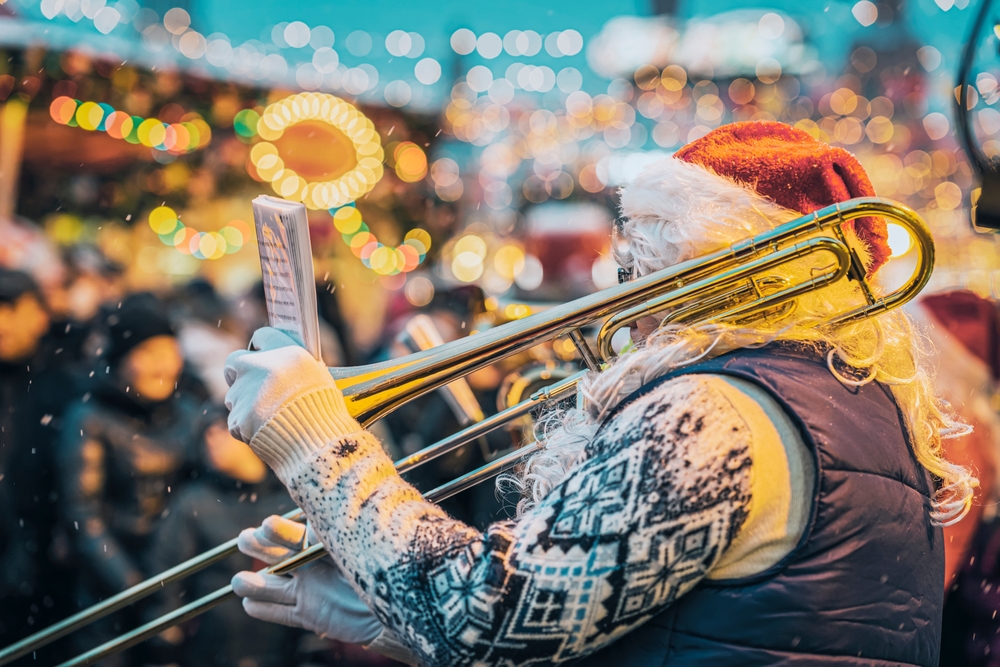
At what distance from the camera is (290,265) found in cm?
143

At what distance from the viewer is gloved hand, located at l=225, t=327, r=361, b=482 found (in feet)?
4.29

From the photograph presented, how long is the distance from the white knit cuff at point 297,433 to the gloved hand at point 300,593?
1.36ft

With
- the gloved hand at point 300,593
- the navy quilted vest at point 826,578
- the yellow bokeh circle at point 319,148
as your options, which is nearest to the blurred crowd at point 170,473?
the gloved hand at point 300,593

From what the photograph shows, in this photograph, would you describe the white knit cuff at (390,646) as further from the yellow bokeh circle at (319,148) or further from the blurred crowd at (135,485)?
the yellow bokeh circle at (319,148)

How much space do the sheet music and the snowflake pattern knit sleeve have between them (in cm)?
41

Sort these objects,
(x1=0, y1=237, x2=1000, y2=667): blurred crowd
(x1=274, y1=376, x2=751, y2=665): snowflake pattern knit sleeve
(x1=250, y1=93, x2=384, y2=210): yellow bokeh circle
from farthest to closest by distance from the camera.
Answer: (x1=250, y1=93, x2=384, y2=210): yellow bokeh circle → (x1=0, y1=237, x2=1000, y2=667): blurred crowd → (x1=274, y1=376, x2=751, y2=665): snowflake pattern knit sleeve

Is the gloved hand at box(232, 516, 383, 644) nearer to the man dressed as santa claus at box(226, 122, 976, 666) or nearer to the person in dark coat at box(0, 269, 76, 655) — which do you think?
the man dressed as santa claus at box(226, 122, 976, 666)

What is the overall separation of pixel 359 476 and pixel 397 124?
1010 centimetres

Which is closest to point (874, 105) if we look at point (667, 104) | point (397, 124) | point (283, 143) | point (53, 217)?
point (667, 104)

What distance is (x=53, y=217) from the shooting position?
750cm

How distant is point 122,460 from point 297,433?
2.32 meters

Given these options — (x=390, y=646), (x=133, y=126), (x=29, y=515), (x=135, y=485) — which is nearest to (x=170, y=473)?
(x=135, y=485)

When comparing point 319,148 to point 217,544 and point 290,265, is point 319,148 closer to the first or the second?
point 217,544

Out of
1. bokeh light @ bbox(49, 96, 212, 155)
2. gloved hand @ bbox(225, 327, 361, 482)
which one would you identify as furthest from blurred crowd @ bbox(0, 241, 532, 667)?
bokeh light @ bbox(49, 96, 212, 155)
